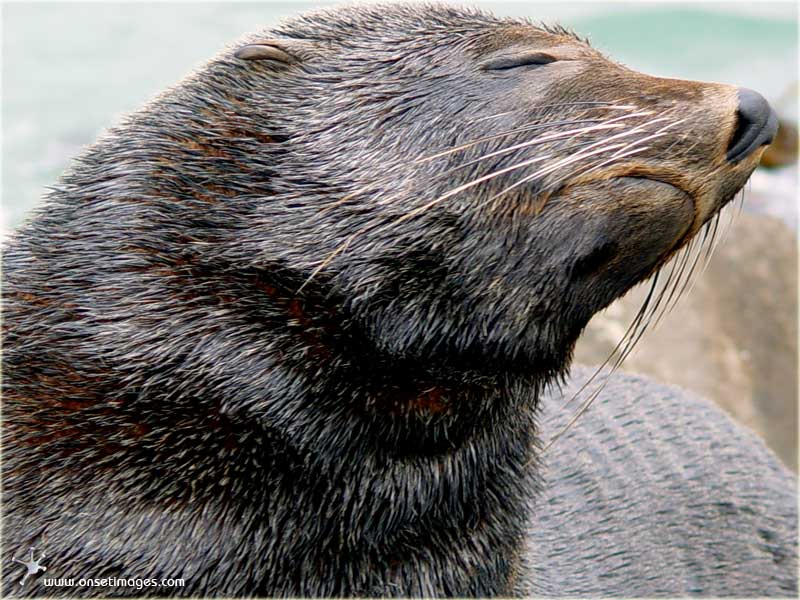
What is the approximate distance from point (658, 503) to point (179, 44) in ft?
52.7

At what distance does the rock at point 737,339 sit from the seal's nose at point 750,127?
16.1 feet

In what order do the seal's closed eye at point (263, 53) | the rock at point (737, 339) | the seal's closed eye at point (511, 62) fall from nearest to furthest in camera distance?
the seal's closed eye at point (511, 62) < the seal's closed eye at point (263, 53) < the rock at point (737, 339)

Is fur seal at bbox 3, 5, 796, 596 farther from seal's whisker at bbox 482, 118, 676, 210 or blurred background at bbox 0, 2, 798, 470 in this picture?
blurred background at bbox 0, 2, 798, 470

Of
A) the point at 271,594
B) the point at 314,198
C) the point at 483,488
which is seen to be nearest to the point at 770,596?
the point at 483,488

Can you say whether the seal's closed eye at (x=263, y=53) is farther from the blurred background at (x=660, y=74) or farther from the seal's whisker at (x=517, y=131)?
the seal's whisker at (x=517, y=131)

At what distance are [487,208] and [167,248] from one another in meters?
0.91

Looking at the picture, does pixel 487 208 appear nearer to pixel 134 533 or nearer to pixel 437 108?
pixel 437 108

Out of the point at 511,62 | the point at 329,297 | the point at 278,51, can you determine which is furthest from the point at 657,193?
the point at 278,51

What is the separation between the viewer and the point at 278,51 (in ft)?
11.2

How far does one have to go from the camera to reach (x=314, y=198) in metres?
3.19

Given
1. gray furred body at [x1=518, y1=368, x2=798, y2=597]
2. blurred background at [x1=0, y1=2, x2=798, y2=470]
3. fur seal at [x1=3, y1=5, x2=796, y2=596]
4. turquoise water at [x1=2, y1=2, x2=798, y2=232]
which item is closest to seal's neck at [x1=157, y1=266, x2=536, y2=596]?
fur seal at [x1=3, y1=5, x2=796, y2=596]

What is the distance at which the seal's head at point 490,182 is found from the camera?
9.90 feet

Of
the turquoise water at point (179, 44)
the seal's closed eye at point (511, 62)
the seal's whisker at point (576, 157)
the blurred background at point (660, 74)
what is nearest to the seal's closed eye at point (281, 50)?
the blurred background at point (660, 74)

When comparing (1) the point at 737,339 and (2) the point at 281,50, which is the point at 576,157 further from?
(1) the point at 737,339
